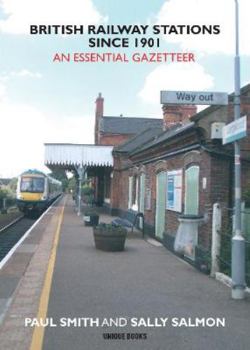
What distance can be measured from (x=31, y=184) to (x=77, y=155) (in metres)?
6.79

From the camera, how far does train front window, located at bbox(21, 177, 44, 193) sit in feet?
112

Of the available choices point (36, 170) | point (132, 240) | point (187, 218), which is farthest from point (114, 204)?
point (187, 218)

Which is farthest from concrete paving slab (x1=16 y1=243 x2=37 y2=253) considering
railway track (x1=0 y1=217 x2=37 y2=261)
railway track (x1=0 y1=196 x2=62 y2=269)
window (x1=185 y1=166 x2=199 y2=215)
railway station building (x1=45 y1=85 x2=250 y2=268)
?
window (x1=185 y1=166 x2=199 y2=215)

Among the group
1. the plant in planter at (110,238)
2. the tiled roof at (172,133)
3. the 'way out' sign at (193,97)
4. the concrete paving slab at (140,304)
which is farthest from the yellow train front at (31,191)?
the 'way out' sign at (193,97)

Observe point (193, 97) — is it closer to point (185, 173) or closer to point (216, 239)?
point (216, 239)

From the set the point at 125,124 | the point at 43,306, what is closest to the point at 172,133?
the point at 43,306

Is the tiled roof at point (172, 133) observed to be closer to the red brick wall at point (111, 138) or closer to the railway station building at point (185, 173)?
the railway station building at point (185, 173)

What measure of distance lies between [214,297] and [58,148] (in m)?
21.6

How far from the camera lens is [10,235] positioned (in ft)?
74.2

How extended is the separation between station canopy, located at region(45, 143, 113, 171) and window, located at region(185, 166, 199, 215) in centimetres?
1642

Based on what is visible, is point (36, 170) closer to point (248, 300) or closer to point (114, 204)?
point (114, 204)

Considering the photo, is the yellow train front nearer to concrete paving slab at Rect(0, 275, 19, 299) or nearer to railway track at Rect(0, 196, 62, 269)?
railway track at Rect(0, 196, 62, 269)

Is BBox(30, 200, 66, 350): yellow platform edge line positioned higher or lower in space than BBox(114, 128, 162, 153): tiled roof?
lower

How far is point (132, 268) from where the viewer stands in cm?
1077
